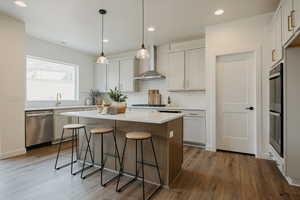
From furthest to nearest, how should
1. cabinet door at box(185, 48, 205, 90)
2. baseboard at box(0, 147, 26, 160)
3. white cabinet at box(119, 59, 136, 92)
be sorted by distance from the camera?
white cabinet at box(119, 59, 136, 92), cabinet door at box(185, 48, 205, 90), baseboard at box(0, 147, 26, 160)

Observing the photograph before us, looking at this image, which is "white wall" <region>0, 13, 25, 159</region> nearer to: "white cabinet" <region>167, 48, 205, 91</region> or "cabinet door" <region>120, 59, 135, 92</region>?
"cabinet door" <region>120, 59, 135, 92</region>

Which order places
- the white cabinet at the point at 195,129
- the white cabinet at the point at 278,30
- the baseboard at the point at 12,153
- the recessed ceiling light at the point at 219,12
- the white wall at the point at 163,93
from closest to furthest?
the white cabinet at the point at 278,30
the recessed ceiling light at the point at 219,12
the baseboard at the point at 12,153
the white cabinet at the point at 195,129
the white wall at the point at 163,93

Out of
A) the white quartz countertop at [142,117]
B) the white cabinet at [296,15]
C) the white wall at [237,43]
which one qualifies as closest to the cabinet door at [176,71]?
the white wall at [237,43]

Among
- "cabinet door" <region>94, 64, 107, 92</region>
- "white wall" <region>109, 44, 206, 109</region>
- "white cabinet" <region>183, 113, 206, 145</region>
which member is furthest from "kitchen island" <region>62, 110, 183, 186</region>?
"cabinet door" <region>94, 64, 107, 92</region>

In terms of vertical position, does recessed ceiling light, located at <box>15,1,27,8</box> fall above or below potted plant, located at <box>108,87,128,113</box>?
above

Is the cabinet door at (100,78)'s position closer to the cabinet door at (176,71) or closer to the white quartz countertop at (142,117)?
the cabinet door at (176,71)

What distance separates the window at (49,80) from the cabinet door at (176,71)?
329cm

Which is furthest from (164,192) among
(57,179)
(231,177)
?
(57,179)

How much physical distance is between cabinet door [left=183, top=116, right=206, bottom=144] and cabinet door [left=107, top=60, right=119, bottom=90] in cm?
277

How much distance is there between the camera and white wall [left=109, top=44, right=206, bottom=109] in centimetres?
445

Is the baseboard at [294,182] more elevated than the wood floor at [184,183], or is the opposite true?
the baseboard at [294,182]

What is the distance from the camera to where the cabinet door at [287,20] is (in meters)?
2.02

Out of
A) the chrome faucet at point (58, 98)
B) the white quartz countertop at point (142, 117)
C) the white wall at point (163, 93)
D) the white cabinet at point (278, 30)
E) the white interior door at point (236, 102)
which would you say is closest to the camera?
the white quartz countertop at point (142, 117)

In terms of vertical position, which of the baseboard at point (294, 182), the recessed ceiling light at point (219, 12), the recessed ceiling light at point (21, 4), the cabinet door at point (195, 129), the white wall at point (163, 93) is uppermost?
the recessed ceiling light at point (21, 4)
